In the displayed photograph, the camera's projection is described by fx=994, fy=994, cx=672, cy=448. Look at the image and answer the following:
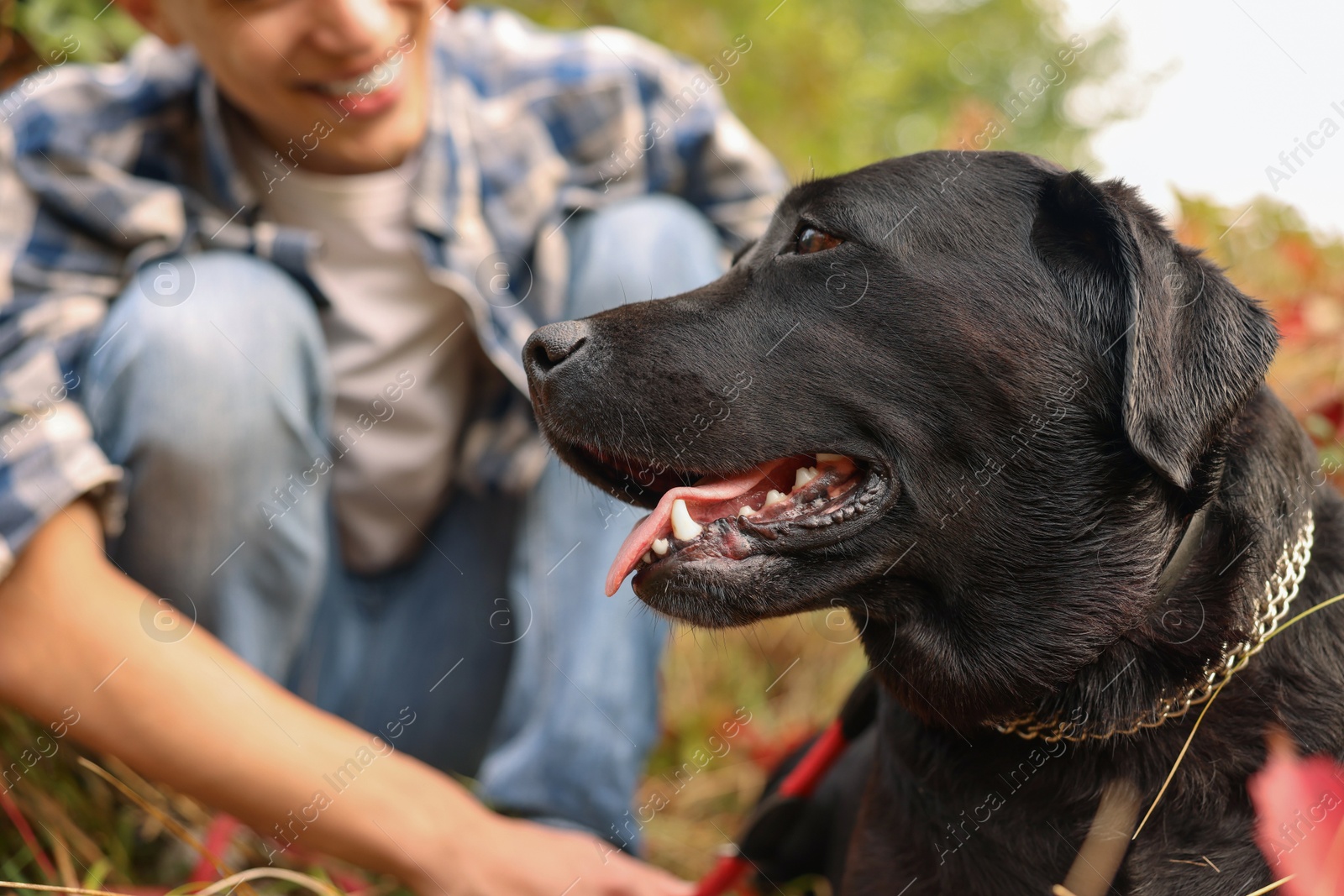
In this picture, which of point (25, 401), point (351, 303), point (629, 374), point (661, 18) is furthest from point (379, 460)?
point (661, 18)

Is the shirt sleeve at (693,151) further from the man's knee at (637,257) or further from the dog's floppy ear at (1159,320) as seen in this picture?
the dog's floppy ear at (1159,320)

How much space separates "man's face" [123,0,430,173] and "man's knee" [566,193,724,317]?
19.4 inches

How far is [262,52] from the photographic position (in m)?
1.97

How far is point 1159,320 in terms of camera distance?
1.34m

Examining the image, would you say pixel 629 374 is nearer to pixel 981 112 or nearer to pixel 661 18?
pixel 981 112

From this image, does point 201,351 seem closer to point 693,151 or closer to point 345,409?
point 345,409

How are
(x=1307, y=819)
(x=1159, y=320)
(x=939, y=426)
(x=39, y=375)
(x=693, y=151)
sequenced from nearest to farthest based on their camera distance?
1. (x=1307, y=819)
2. (x=1159, y=320)
3. (x=939, y=426)
4. (x=39, y=375)
5. (x=693, y=151)

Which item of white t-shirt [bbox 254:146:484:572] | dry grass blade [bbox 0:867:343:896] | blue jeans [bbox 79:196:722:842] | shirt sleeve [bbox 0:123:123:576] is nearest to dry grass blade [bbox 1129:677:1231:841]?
blue jeans [bbox 79:196:722:842]

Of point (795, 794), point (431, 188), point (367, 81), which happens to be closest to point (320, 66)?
point (367, 81)

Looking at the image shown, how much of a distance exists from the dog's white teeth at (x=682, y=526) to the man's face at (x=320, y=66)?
120cm

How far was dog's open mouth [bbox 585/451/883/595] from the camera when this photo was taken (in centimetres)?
145

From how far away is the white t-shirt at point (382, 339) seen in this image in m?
2.32

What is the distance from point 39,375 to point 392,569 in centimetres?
96

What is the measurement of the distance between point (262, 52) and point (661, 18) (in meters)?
3.02
